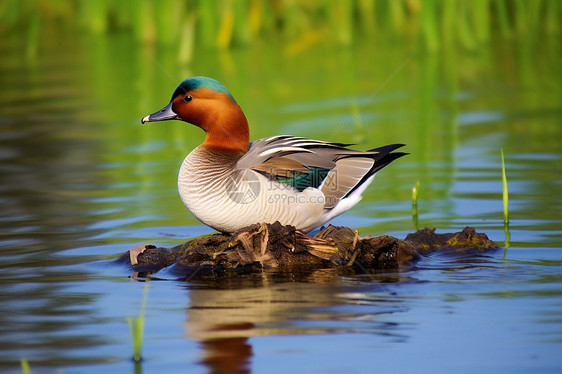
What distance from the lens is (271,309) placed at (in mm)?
5555

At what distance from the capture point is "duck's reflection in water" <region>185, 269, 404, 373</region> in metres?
5.03

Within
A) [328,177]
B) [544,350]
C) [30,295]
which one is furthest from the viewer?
[328,177]

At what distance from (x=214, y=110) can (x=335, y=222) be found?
1657 mm

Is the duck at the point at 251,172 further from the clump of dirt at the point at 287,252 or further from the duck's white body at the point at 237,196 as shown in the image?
the clump of dirt at the point at 287,252

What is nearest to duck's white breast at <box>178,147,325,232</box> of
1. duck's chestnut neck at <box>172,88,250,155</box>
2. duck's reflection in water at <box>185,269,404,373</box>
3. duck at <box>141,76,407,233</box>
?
duck at <box>141,76,407,233</box>

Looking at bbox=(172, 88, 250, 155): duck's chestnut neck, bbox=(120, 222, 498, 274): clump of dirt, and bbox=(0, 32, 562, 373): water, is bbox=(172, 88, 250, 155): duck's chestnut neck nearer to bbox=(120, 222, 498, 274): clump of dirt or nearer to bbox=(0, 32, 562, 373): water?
bbox=(120, 222, 498, 274): clump of dirt

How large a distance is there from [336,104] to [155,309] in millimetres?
8536

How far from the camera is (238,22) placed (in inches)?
652

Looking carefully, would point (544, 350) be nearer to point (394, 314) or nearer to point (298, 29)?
point (394, 314)

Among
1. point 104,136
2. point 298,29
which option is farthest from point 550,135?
point 298,29

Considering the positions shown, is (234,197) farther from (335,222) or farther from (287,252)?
(335,222)

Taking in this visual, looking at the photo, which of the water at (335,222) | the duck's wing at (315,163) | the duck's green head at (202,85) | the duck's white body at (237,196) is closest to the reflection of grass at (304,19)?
the water at (335,222)

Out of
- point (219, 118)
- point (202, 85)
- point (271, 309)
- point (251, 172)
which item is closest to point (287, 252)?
point (251, 172)

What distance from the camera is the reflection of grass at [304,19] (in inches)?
620
